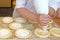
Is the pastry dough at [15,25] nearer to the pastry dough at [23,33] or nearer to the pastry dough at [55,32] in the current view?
the pastry dough at [23,33]

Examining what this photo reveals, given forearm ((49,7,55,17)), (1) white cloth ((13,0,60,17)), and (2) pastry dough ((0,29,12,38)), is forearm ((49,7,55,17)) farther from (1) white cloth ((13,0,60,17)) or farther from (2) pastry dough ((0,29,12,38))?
(2) pastry dough ((0,29,12,38))

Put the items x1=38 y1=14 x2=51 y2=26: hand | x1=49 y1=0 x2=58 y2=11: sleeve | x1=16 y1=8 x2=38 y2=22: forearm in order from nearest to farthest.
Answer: x1=38 y1=14 x2=51 y2=26: hand < x1=16 y1=8 x2=38 y2=22: forearm < x1=49 y1=0 x2=58 y2=11: sleeve

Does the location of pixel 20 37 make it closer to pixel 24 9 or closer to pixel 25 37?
pixel 25 37

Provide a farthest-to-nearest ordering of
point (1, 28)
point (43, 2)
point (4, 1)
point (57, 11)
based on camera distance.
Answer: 1. point (4, 1)
2. point (57, 11)
3. point (1, 28)
4. point (43, 2)

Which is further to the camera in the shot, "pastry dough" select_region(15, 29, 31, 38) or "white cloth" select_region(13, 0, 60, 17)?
"white cloth" select_region(13, 0, 60, 17)

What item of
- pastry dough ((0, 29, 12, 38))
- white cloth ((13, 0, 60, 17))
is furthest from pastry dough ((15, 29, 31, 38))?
white cloth ((13, 0, 60, 17))

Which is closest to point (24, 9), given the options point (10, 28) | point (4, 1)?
point (10, 28)

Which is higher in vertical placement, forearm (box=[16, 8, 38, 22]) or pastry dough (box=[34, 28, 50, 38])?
forearm (box=[16, 8, 38, 22])


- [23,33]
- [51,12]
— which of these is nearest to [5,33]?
[23,33]

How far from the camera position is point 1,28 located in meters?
0.70

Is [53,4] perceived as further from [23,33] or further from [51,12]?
Result: [23,33]

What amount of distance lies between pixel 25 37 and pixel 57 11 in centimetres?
30

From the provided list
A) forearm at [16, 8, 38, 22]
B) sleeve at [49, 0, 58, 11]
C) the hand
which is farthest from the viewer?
sleeve at [49, 0, 58, 11]

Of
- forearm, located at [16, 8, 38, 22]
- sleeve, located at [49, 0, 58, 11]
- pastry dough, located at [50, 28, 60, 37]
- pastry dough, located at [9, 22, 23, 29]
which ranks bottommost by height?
pastry dough, located at [50, 28, 60, 37]
